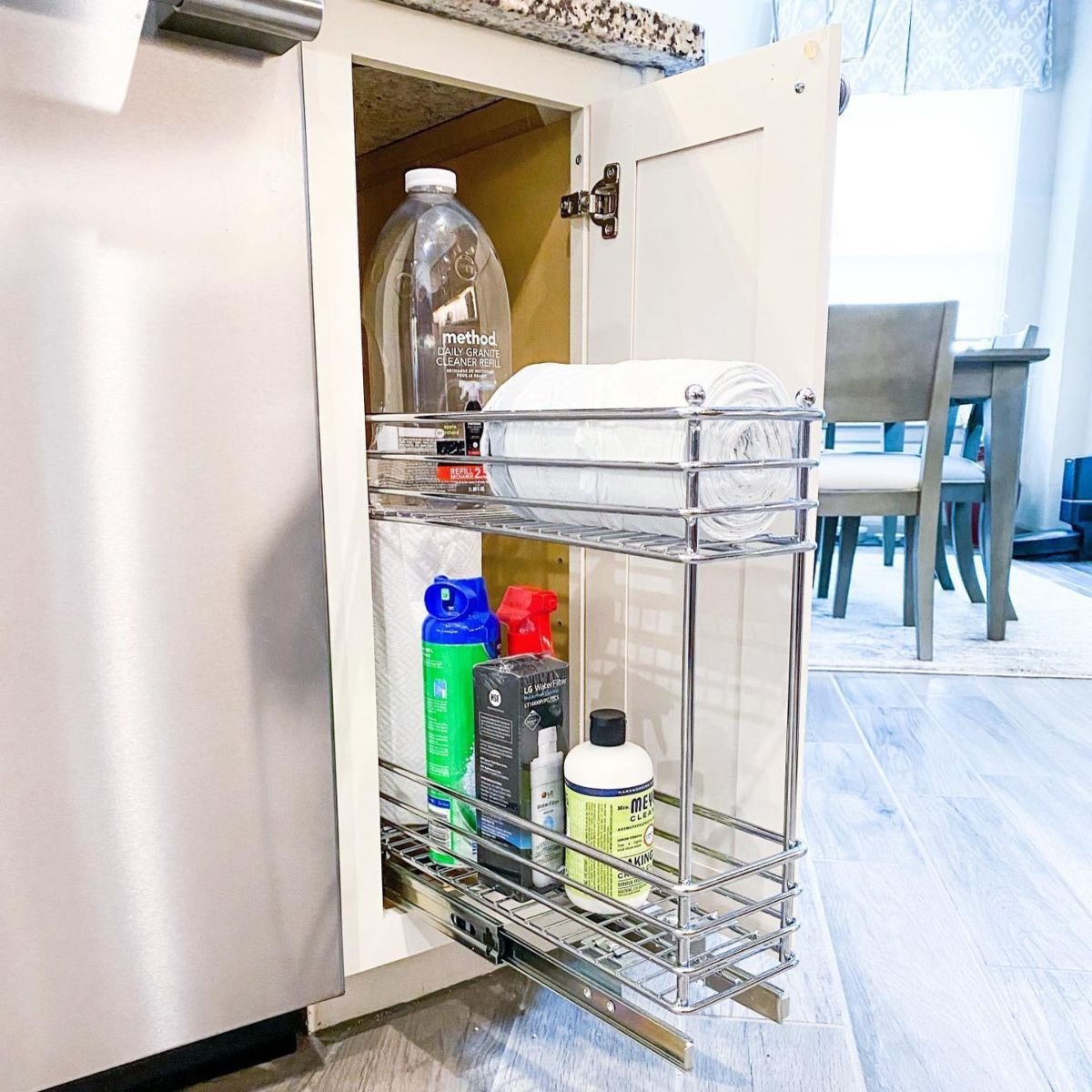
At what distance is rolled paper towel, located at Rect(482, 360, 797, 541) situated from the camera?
2.00ft

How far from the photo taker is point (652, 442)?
24.1 inches

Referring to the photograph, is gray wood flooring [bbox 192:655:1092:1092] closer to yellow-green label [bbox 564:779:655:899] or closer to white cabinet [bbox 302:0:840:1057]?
white cabinet [bbox 302:0:840:1057]

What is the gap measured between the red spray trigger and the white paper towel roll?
3.0 inches

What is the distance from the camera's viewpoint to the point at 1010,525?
99.2 inches

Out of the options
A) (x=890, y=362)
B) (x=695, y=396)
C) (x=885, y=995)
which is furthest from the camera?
(x=890, y=362)

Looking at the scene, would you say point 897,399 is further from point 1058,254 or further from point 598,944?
point 1058,254

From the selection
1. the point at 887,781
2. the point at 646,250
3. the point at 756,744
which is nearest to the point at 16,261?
the point at 646,250

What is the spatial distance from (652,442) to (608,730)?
24 cm

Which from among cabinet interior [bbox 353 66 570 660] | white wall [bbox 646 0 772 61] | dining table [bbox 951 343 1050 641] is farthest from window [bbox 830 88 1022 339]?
cabinet interior [bbox 353 66 570 660]

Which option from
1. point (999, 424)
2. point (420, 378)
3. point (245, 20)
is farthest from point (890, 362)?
point (245, 20)

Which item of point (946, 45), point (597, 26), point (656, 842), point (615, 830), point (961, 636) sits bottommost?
point (961, 636)

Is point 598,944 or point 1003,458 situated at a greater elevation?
point 1003,458

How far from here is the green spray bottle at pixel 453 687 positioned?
2.67 feet

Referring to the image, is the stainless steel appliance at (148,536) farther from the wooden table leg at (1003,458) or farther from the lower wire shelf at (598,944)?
the wooden table leg at (1003,458)
